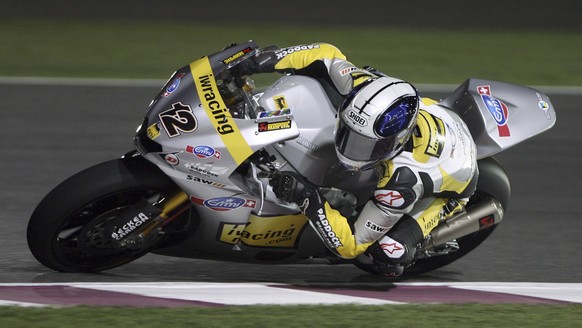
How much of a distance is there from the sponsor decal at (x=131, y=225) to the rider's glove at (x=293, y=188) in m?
0.68

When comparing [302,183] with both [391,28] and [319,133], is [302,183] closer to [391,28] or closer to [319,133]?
[319,133]

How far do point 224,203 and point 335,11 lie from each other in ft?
26.2

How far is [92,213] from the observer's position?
18.2 ft

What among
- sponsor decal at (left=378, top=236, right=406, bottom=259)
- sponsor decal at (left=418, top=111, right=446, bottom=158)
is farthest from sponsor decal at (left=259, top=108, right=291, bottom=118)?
→ sponsor decal at (left=378, top=236, right=406, bottom=259)

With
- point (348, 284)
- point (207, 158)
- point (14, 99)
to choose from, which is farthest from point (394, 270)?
point (14, 99)

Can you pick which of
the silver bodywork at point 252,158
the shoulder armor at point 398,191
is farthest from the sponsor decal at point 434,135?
the silver bodywork at point 252,158

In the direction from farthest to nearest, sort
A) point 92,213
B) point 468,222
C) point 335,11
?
point 335,11, point 468,222, point 92,213

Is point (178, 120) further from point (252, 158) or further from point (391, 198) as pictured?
point (391, 198)

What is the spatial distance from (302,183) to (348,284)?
0.79 m

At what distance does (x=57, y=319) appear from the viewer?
16.3ft

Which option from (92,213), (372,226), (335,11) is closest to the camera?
(372,226)

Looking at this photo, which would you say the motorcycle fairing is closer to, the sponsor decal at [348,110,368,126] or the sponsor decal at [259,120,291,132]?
the sponsor decal at [348,110,368,126]

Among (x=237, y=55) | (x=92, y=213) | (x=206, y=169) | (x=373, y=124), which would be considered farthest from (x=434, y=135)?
(x=92, y=213)

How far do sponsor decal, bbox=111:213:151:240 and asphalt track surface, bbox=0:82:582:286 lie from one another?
322mm
